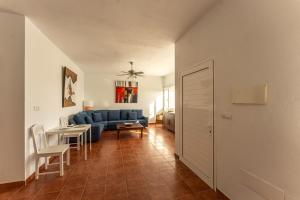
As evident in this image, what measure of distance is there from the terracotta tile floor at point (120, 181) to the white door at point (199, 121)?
22 cm

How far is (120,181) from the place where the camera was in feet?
7.81

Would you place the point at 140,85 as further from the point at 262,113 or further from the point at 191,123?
the point at 262,113

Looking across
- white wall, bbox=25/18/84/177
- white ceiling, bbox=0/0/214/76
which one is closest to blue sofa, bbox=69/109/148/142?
white wall, bbox=25/18/84/177

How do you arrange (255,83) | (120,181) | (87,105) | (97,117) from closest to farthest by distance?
(255,83) < (120,181) < (97,117) < (87,105)

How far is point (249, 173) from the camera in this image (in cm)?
158

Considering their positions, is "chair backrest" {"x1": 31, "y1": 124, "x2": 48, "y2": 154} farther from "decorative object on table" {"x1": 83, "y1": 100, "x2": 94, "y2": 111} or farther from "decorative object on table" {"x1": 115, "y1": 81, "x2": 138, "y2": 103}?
"decorative object on table" {"x1": 115, "y1": 81, "x2": 138, "y2": 103}

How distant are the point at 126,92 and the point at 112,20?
5255mm

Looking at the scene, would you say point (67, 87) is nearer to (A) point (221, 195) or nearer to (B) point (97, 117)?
(B) point (97, 117)

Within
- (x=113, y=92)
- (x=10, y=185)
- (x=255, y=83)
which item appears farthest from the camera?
(x=113, y=92)

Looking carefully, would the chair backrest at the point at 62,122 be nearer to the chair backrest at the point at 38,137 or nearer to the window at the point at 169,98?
the chair backrest at the point at 38,137

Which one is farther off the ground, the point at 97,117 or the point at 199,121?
the point at 199,121

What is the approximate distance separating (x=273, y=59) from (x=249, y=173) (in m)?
1.20

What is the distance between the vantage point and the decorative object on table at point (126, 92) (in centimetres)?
751

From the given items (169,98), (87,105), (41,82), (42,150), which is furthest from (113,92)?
(42,150)
